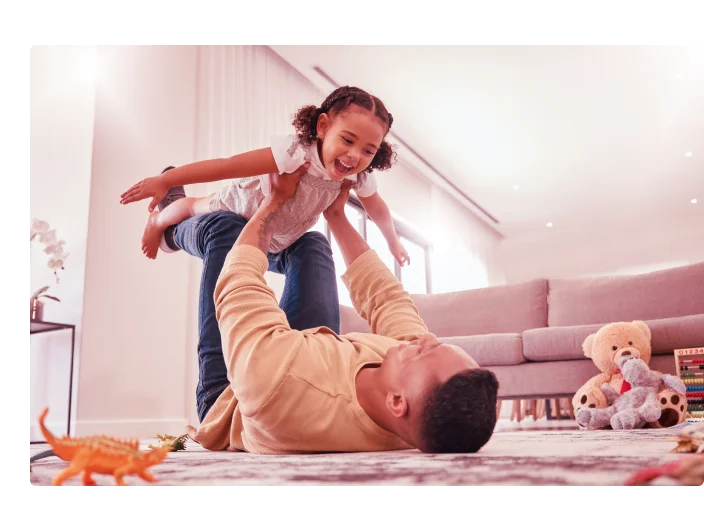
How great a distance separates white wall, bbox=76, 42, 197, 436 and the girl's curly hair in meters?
1.19

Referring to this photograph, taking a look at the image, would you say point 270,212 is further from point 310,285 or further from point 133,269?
point 133,269

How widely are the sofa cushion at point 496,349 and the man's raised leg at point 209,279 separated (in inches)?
70.4

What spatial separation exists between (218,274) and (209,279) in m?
0.02

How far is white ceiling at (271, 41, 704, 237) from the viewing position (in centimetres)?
378

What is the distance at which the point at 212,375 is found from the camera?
1223mm

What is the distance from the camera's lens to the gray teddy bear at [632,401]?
2074 mm

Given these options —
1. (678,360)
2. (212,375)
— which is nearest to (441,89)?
(678,360)

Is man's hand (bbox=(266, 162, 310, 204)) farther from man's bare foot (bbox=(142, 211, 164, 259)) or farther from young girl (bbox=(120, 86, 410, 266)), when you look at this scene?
man's bare foot (bbox=(142, 211, 164, 259))

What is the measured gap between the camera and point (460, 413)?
80cm

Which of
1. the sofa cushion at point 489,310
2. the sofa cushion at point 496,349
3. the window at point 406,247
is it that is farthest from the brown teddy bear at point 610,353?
the window at point 406,247

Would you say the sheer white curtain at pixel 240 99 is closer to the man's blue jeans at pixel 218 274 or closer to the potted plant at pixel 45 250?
the potted plant at pixel 45 250

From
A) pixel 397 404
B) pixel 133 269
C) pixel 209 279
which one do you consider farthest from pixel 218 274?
pixel 133 269
